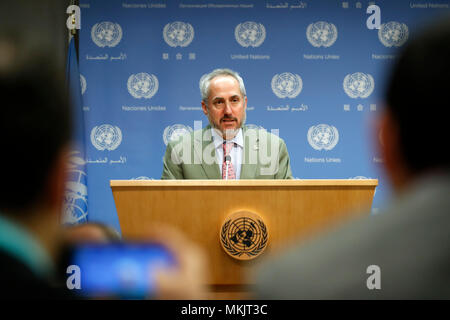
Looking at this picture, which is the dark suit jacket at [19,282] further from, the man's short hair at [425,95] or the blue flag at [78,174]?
the blue flag at [78,174]

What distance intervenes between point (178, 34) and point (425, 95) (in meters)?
3.77

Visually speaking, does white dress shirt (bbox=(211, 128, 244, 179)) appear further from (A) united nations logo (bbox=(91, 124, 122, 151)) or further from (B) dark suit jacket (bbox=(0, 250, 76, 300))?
(B) dark suit jacket (bbox=(0, 250, 76, 300))

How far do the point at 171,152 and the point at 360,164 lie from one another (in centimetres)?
230

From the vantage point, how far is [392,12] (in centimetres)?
409

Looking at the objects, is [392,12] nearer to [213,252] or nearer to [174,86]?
→ [174,86]

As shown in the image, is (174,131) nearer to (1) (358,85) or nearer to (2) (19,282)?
(1) (358,85)

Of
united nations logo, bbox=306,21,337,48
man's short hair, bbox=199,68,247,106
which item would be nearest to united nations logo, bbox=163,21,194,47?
united nations logo, bbox=306,21,337,48

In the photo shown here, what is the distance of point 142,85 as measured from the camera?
399cm

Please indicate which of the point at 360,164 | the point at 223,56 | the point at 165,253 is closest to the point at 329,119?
the point at 360,164

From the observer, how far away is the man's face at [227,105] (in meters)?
2.64

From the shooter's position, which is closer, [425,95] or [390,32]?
[425,95]

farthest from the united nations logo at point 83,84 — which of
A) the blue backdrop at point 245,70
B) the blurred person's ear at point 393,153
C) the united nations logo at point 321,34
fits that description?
the blurred person's ear at point 393,153

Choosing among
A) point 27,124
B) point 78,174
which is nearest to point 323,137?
point 78,174
